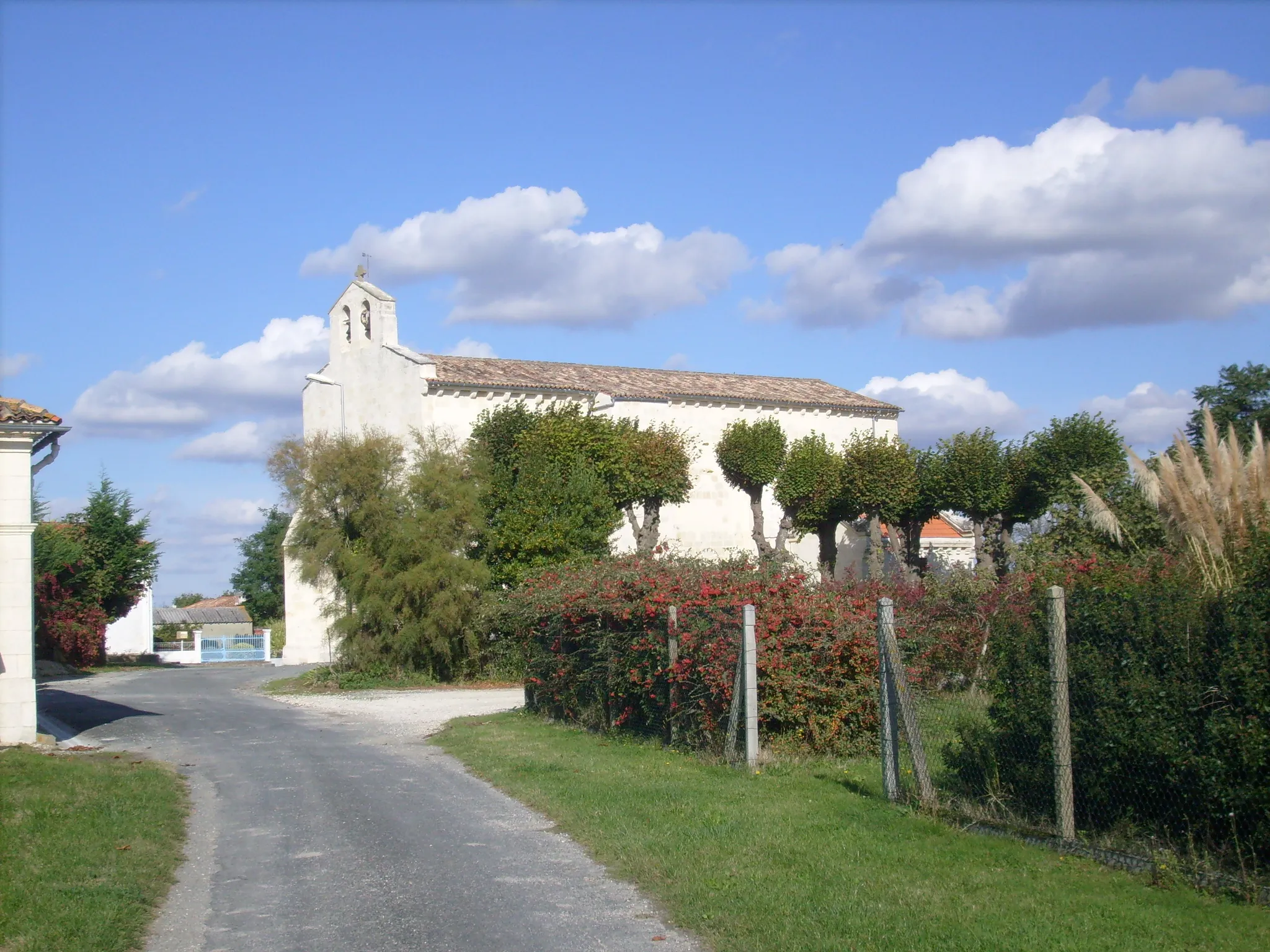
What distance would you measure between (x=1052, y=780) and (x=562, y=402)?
88.3 feet

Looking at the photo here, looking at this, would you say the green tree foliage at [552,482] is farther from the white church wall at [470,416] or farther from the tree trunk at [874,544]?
the tree trunk at [874,544]

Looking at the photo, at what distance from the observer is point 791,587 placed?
39.9 ft

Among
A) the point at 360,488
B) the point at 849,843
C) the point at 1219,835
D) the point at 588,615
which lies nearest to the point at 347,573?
the point at 360,488

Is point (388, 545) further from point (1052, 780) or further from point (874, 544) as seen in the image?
point (1052, 780)

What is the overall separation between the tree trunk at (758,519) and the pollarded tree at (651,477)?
10.8 feet

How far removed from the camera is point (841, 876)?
23.4 ft

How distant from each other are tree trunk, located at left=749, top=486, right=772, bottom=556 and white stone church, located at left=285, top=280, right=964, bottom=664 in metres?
0.50

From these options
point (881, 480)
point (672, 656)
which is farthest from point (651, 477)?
point (672, 656)

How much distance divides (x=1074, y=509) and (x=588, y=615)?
315 inches

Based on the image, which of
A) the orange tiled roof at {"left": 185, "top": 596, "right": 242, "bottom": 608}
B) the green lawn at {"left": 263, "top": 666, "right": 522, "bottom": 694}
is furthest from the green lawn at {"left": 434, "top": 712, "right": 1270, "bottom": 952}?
the orange tiled roof at {"left": 185, "top": 596, "right": 242, "bottom": 608}

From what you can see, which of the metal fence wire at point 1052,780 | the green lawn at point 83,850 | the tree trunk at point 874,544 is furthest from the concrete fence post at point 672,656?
the tree trunk at point 874,544

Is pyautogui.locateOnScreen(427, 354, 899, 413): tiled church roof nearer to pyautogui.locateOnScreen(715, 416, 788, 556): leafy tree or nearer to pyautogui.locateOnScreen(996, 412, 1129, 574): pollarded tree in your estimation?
pyautogui.locateOnScreen(715, 416, 788, 556): leafy tree

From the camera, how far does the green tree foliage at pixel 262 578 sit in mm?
90875

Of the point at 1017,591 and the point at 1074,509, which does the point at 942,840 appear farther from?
the point at 1074,509
